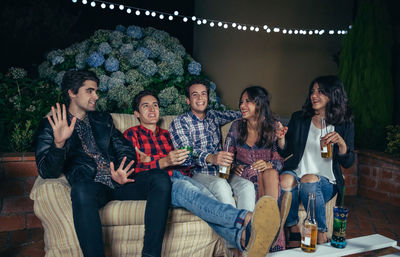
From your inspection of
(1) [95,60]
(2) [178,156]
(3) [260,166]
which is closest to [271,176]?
(3) [260,166]

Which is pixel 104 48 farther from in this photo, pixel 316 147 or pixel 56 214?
pixel 316 147

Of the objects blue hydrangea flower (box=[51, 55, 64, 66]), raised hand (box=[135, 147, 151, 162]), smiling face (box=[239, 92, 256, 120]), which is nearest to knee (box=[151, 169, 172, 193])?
raised hand (box=[135, 147, 151, 162])

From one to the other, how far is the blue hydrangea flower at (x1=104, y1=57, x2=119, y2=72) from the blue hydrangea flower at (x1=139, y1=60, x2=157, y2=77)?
0.24 m

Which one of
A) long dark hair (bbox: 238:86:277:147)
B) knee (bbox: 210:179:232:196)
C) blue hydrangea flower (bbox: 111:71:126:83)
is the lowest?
knee (bbox: 210:179:232:196)

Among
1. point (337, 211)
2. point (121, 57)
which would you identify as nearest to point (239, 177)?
point (337, 211)

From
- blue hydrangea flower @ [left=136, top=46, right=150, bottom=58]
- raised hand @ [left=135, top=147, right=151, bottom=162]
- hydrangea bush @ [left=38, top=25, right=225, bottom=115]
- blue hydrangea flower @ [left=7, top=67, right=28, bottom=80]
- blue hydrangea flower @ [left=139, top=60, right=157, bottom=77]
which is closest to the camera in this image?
raised hand @ [left=135, top=147, right=151, bottom=162]

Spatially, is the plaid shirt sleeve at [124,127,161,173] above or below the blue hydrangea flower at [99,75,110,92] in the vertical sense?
below

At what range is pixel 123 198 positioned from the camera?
216 centimetres

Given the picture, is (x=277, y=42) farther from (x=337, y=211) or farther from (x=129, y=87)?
(x=337, y=211)

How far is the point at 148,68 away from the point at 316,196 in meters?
2.12

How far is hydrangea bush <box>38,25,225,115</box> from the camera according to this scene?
11.2 ft

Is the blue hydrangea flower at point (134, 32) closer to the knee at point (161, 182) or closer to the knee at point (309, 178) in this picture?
the knee at point (161, 182)

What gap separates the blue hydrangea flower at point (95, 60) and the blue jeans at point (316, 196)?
2.21m

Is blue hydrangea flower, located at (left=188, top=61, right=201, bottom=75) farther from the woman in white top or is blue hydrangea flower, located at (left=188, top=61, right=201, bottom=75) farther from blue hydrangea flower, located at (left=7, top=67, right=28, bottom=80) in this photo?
blue hydrangea flower, located at (left=7, top=67, right=28, bottom=80)
